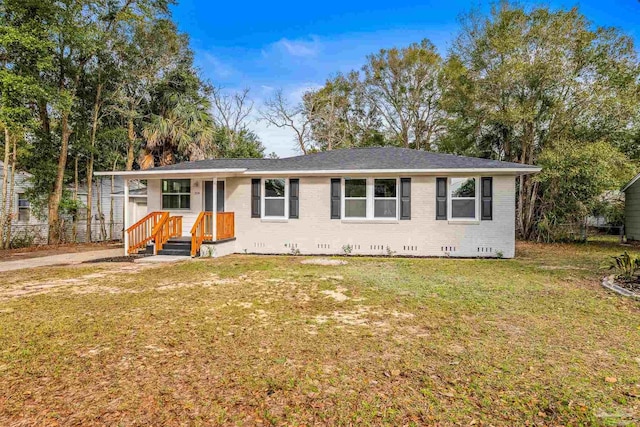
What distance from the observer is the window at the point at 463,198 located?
35.7ft

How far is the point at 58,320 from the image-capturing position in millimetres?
4598

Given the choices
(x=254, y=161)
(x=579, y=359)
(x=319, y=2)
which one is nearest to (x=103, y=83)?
(x=254, y=161)

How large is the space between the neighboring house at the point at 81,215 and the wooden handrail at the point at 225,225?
14.6ft

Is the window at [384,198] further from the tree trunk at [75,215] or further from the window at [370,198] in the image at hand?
the tree trunk at [75,215]

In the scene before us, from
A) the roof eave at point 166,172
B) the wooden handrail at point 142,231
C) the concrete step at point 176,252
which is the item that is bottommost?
the concrete step at point 176,252

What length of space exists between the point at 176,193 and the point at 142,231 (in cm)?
172

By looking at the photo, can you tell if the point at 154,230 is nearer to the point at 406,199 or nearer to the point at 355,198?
the point at 355,198

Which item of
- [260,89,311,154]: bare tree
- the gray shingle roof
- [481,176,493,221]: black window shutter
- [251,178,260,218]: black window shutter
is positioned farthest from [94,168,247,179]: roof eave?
[260,89,311,154]: bare tree

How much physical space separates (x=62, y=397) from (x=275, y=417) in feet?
5.57

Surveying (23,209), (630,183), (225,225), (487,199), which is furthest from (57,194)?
(630,183)

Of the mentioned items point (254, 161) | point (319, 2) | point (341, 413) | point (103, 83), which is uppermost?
point (319, 2)

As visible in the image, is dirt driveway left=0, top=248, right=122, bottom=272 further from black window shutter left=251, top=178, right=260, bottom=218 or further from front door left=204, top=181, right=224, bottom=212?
black window shutter left=251, top=178, right=260, bottom=218

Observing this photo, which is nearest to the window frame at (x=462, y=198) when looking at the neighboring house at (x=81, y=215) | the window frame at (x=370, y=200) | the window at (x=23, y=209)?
the window frame at (x=370, y=200)

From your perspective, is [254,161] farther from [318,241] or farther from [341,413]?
[341,413]
